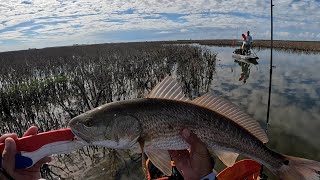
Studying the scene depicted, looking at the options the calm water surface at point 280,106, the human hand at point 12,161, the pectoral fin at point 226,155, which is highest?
the human hand at point 12,161

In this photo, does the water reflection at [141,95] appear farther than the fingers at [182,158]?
Yes

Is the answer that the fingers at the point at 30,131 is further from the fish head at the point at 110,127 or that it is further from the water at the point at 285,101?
the water at the point at 285,101

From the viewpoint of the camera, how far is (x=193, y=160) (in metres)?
3.35

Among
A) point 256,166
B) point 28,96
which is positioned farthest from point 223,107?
point 28,96

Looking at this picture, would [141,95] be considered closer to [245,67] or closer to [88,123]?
[88,123]

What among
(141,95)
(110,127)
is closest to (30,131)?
(110,127)

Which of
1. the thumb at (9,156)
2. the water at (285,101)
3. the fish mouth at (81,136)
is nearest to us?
the thumb at (9,156)

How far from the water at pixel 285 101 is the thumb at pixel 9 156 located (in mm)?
8307

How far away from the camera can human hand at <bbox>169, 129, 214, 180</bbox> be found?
9.88ft

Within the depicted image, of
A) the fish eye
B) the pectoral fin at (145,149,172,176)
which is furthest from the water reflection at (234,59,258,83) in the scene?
the fish eye

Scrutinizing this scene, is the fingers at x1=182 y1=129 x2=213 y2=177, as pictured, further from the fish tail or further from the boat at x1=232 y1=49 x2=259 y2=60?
the boat at x1=232 y1=49 x2=259 y2=60

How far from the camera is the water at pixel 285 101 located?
32.0 feet

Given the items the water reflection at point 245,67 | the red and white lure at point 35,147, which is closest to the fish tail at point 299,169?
the red and white lure at point 35,147

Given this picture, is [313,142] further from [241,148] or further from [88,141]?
[88,141]
